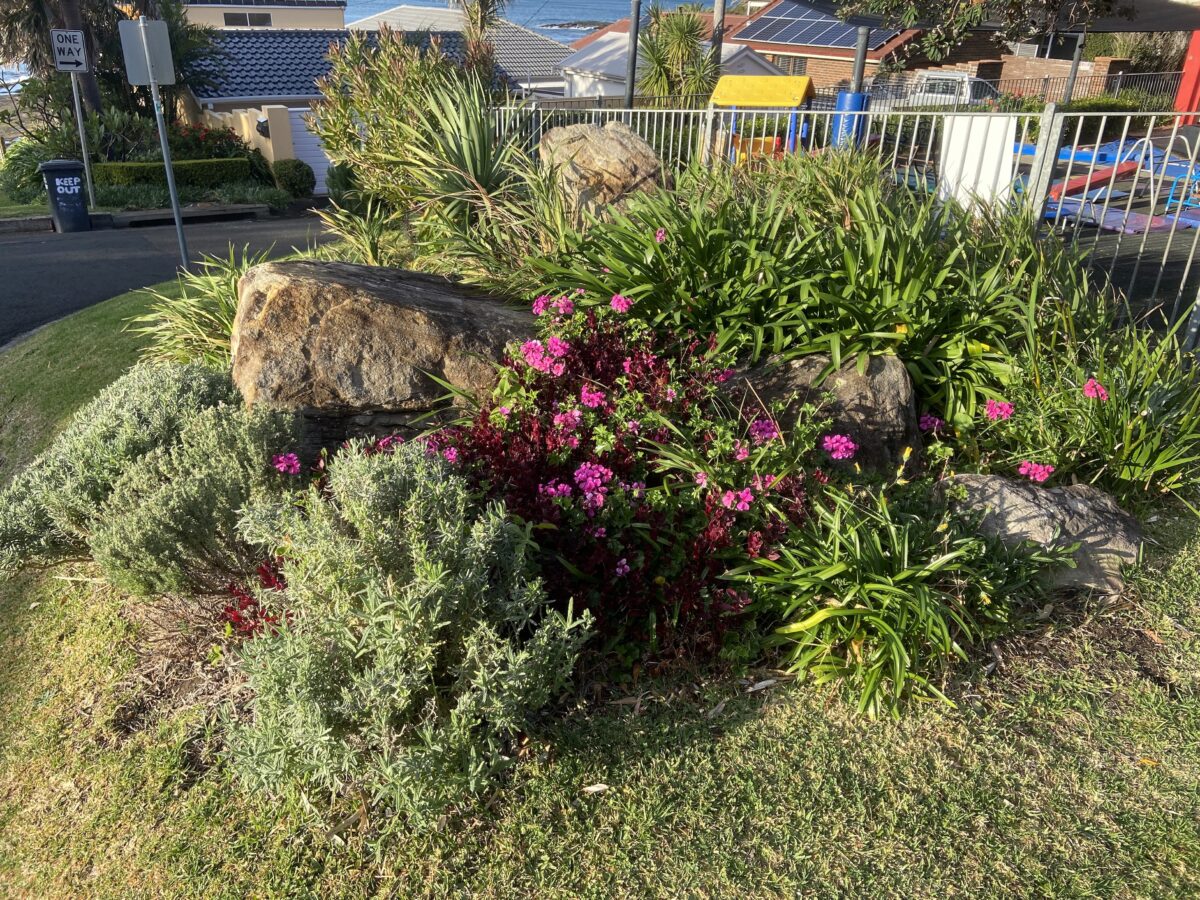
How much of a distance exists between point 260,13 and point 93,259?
38.2m

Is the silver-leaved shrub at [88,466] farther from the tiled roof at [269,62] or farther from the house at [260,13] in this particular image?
the house at [260,13]

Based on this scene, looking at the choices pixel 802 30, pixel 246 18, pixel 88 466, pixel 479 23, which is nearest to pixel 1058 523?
pixel 88 466

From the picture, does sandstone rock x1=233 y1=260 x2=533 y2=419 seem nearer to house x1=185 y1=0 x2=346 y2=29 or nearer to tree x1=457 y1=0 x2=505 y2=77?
tree x1=457 y1=0 x2=505 y2=77

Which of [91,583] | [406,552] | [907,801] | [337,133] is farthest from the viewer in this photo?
[337,133]

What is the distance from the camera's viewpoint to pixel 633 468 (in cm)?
408

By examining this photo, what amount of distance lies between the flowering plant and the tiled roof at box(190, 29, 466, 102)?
77.3 feet

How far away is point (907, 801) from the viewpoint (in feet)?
10.0

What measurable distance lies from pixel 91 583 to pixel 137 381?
3.71ft

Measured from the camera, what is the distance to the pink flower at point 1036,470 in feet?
14.5

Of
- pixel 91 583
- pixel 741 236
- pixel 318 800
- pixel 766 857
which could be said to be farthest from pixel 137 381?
pixel 766 857

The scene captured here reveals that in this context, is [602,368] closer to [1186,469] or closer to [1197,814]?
[1197,814]

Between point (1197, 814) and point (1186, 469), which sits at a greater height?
point (1186, 469)

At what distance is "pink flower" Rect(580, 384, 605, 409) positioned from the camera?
4164 mm

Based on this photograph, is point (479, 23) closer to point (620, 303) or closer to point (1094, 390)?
point (620, 303)
